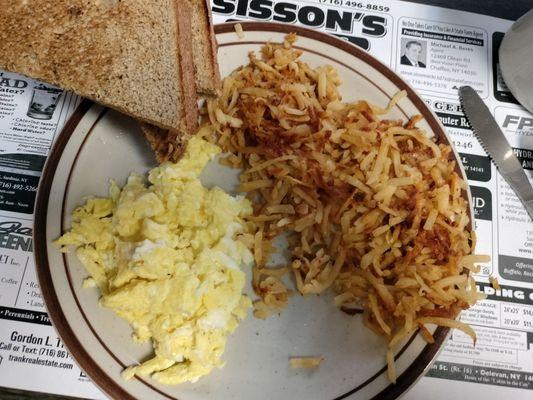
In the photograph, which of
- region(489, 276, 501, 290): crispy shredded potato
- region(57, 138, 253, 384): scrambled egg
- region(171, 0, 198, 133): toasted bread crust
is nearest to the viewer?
region(57, 138, 253, 384): scrambled egg

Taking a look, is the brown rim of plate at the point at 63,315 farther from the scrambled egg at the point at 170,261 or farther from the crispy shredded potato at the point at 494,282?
the crispy shredded potato at the point at 494,282

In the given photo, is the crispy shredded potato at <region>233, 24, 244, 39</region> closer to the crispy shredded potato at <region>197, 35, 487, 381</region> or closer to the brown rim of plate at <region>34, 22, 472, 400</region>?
the crispy shredded potato at <region>197, 35, 487, 381</region>

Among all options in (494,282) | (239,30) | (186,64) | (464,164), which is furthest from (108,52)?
(494,282)

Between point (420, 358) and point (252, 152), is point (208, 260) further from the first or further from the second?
point (420, 358)

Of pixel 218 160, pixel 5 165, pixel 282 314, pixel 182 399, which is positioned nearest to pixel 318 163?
pixel 218 160

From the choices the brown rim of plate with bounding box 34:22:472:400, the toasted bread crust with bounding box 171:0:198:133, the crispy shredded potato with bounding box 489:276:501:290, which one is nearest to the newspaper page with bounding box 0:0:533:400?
the crispy shredded potato with bounding box 489:276:501:290

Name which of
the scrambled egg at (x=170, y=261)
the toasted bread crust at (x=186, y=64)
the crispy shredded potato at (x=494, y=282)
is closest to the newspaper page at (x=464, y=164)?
the crispy shredded potato at (x=494, y=282)
